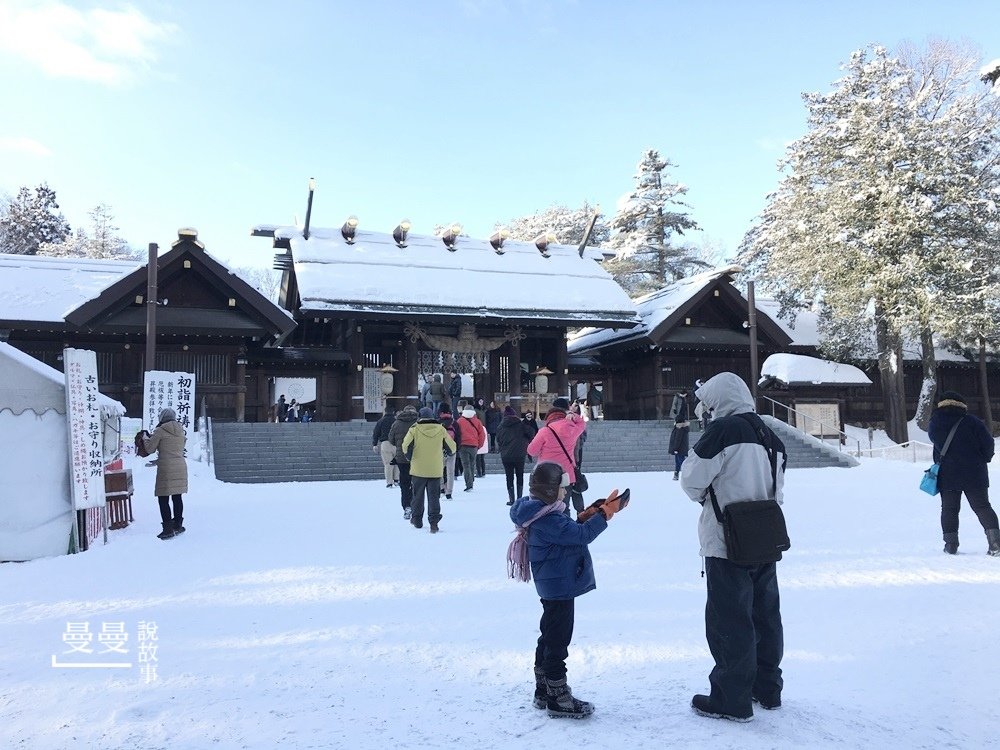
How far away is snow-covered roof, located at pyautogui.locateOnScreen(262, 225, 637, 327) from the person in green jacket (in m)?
12.5

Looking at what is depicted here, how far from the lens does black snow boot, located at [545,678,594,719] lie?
10.9ft

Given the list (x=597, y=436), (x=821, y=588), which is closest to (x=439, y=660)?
(x=821, y=588)

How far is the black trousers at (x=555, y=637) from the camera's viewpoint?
3.40m

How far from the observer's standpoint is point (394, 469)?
13570mm

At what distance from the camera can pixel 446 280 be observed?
23.7 m

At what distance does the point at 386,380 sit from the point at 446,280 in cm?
385

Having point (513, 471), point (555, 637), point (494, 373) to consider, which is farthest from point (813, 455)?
point (555, 637)

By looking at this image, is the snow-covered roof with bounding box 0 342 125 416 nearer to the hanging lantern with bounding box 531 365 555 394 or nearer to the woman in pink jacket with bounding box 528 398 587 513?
the woman in pink jacket with bounding box 528 398 587 513

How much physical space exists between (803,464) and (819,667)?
53.2 feet

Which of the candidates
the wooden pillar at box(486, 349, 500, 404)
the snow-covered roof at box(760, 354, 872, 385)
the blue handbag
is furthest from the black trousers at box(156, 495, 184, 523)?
the snow-covered roof at box(760, 354, 872, 385)

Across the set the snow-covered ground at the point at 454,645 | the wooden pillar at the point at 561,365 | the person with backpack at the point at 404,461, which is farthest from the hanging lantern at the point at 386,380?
the snow-covered ground at the point at 454,645

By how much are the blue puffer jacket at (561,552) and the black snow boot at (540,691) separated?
0.36m

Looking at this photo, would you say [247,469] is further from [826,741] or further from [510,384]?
[826,741]

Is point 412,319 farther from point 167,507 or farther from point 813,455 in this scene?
point 167,507
